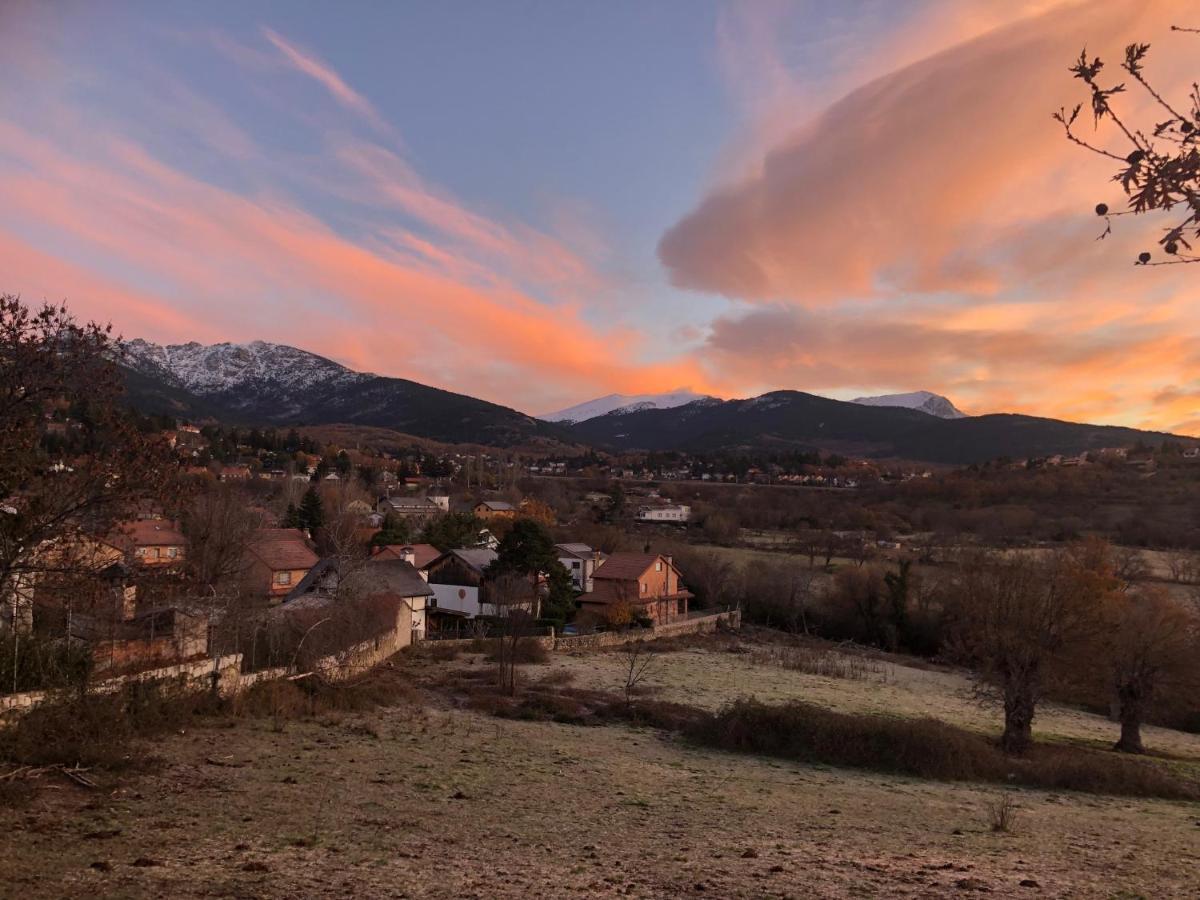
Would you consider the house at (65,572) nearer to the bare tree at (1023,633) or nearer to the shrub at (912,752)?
the shrub at (912,752)

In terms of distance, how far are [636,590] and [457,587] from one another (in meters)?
12.0

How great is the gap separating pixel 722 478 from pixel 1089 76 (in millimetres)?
160999

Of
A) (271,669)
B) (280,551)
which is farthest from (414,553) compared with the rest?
(271,669)

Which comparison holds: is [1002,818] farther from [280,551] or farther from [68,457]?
[280,551]

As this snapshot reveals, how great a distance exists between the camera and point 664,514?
345 ft

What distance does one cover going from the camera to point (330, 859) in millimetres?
8648

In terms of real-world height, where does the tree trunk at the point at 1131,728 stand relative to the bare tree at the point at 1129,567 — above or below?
below

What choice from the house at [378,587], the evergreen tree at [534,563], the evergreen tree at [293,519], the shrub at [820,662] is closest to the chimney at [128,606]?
the house at [378,587]

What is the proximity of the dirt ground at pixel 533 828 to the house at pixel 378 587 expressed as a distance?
12.5m

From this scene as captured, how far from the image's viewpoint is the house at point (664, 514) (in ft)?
340

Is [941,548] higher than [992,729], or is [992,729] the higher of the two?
[941,548]

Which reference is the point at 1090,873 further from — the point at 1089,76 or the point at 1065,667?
the point at 1065,667

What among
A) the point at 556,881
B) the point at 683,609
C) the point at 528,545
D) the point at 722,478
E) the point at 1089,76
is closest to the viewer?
the point at 1089,76

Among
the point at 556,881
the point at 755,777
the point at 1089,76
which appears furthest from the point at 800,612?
the point at 1089,76
